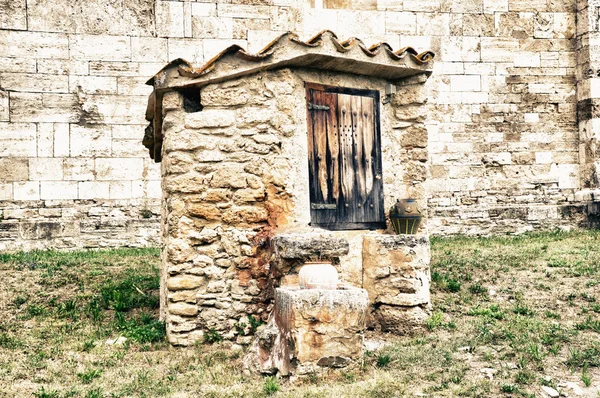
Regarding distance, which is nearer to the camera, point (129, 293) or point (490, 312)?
point (490, 312)

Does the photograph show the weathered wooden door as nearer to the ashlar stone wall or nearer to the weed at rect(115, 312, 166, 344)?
the ashlar stone wall

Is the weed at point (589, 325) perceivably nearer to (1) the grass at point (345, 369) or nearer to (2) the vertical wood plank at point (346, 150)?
(1) the grass at point (345, 369)

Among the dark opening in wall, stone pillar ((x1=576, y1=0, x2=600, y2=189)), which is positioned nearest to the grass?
the dark opening in wall

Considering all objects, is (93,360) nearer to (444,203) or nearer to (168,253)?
(168,253)

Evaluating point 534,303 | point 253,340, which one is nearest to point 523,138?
point 534,303

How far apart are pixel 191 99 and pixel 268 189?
1101mm

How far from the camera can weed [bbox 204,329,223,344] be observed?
5.63m

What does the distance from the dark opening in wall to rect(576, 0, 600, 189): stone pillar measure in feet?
27.9

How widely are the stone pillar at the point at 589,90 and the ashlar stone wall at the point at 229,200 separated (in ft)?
26.0

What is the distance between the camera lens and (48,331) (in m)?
5.98

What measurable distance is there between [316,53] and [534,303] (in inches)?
133

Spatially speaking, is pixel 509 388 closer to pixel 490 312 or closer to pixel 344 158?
pixel 490 312

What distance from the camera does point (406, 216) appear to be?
6.05 m

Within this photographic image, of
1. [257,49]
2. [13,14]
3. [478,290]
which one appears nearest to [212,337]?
[478,290]
